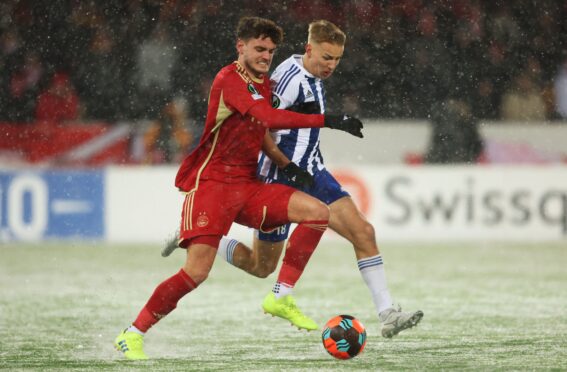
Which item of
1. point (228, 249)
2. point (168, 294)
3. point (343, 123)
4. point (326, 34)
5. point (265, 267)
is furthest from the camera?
point (228, 249)

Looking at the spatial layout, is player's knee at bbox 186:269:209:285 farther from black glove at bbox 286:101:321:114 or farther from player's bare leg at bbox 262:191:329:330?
black glove at bbox 286:101:321:114

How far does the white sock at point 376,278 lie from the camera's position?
6125 millimetres

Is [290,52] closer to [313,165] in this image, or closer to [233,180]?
[313,165]

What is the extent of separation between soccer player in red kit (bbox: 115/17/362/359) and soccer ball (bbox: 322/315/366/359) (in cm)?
54

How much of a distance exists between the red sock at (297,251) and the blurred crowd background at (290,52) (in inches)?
270

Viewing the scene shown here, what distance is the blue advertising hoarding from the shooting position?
40.0 ft

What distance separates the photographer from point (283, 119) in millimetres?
5551

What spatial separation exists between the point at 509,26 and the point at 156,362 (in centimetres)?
961

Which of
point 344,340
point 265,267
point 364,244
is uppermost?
point 364,244

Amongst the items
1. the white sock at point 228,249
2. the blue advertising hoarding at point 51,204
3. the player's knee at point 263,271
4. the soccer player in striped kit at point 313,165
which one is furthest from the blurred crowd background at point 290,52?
the soccer player in striped kit at point 313,165

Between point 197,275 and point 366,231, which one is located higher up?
point 366,231

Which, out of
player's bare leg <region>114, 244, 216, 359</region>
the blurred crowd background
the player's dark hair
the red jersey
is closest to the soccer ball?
player's bare leg <region>114, 244, 216, 359</region>

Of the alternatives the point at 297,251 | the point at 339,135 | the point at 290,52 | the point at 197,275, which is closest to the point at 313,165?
the point at 297,251

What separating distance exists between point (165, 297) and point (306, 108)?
4.22ft
